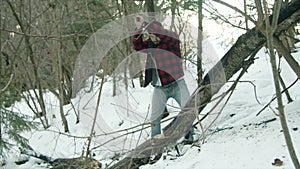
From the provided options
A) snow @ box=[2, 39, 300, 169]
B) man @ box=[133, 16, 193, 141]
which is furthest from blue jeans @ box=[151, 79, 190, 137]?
snow @ box=[2, 39, 300, 169]

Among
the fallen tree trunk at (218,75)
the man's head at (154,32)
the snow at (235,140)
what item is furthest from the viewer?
the man's head at (154,32)

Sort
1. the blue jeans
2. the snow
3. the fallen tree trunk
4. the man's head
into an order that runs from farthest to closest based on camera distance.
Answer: the blue jeans < the man's head < the fallen tree trunk < the snow

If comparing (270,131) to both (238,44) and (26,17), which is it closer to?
(238,44)

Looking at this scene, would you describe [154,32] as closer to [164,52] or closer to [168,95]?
[164,52]

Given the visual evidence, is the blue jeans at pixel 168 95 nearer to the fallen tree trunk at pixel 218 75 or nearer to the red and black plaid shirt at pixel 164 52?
the red and black plaid shirt at pixel 164 52

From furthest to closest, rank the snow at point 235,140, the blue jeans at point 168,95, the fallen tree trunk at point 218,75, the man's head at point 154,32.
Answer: the blue jeans at point 168,95 → the man's head at point 154,32 → the fallen tree trunk at point 218,75 → the snow at point 235,140

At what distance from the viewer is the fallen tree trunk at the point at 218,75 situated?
272 centimetres

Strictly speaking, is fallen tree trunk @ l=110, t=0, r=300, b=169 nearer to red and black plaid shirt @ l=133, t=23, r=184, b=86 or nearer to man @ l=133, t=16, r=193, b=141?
man @ l=133, t=16, r=193, b=141

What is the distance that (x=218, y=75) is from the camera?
10.2 ft

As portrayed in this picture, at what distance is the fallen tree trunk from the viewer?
2.72 m

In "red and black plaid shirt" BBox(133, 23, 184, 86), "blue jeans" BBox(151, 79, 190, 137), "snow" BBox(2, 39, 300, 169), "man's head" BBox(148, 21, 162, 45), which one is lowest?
"snow" BBox(2, 39, 300, 169)

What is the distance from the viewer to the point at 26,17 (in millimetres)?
7211

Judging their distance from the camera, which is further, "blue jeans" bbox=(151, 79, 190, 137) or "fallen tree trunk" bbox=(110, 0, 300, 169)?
"blue jeans" bbox=(151, 79, 190, 137)

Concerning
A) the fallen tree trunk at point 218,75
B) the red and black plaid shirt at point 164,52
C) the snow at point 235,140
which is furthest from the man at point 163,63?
the fallen tree trunk at point 218,75
